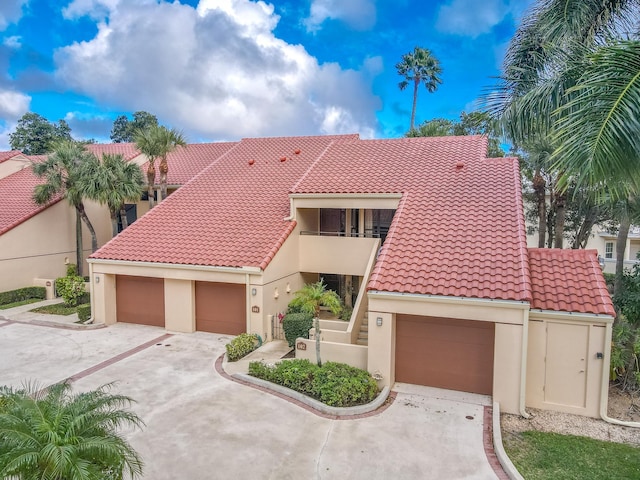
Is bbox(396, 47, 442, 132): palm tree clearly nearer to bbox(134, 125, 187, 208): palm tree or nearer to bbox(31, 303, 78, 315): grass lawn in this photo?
bbox(134, 125, 187, 208): palm tree

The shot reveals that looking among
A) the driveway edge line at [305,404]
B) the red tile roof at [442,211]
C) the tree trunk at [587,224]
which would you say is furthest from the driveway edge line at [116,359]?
the tree trunk at [587,224]

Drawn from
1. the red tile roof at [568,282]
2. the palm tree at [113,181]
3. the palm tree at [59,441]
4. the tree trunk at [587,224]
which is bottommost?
the palm tree at [59,441]

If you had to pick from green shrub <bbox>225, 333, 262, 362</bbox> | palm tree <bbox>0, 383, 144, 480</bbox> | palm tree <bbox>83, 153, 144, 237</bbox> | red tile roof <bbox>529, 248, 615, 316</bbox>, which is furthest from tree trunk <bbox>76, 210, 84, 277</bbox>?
red tile roof <bbox>529, 248, 615, 316</bbox>

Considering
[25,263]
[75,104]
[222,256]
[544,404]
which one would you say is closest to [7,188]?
[25,263]

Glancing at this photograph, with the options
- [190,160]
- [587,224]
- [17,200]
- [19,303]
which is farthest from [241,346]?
[587,224]

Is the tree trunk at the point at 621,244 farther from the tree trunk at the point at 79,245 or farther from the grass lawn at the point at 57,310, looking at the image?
the tree trunk at the point at 79,245

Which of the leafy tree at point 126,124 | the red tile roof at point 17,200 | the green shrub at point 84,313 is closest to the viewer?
the green shrub at point 84,313

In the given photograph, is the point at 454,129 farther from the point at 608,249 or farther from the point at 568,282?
the point at 568,282
